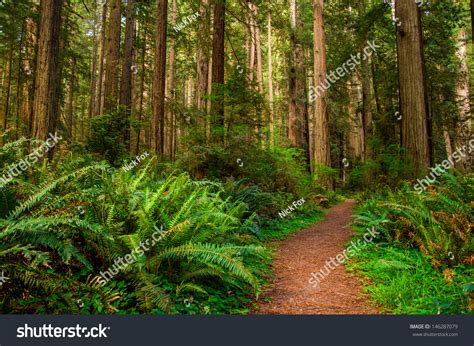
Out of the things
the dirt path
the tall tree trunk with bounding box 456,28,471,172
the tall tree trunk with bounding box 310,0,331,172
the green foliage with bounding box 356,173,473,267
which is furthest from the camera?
the tall tree trunk with bounding box 456,28,471,172

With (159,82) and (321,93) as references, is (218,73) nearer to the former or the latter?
(159,82)

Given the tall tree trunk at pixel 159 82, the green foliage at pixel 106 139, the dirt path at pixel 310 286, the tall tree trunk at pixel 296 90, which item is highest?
the tall tree trunk at pixel 296 90

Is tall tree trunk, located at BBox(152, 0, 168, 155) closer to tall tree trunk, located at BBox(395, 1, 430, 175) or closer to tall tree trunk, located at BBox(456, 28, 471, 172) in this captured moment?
tall tree trunk, located at BBox(395, 1, 430, 175)

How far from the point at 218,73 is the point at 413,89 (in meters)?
5.70

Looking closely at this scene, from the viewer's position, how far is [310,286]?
13.9 feet

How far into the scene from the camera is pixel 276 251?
6.10 metres

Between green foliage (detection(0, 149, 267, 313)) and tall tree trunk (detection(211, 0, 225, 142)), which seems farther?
tall tree trunk (detection(211, 0, 225, 142))

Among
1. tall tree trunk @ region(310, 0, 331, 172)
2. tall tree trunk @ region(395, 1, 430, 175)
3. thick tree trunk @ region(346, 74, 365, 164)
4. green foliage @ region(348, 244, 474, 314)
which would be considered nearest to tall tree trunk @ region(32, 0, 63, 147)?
green foliage @ region(348, 244, 474, 314)

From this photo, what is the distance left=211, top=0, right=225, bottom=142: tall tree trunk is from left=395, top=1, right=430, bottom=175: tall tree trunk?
4973mm

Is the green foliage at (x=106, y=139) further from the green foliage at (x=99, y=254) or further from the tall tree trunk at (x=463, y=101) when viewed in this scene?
the tall tree trunk at (x=463, y=101)

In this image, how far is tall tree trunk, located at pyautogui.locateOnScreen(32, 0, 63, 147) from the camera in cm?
693

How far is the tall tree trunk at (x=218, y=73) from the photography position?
9586 mm

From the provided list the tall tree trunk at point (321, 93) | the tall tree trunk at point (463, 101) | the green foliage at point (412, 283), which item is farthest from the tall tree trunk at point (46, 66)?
the tall tree trunk at point (463, 101)

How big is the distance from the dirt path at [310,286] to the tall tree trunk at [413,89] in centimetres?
324
